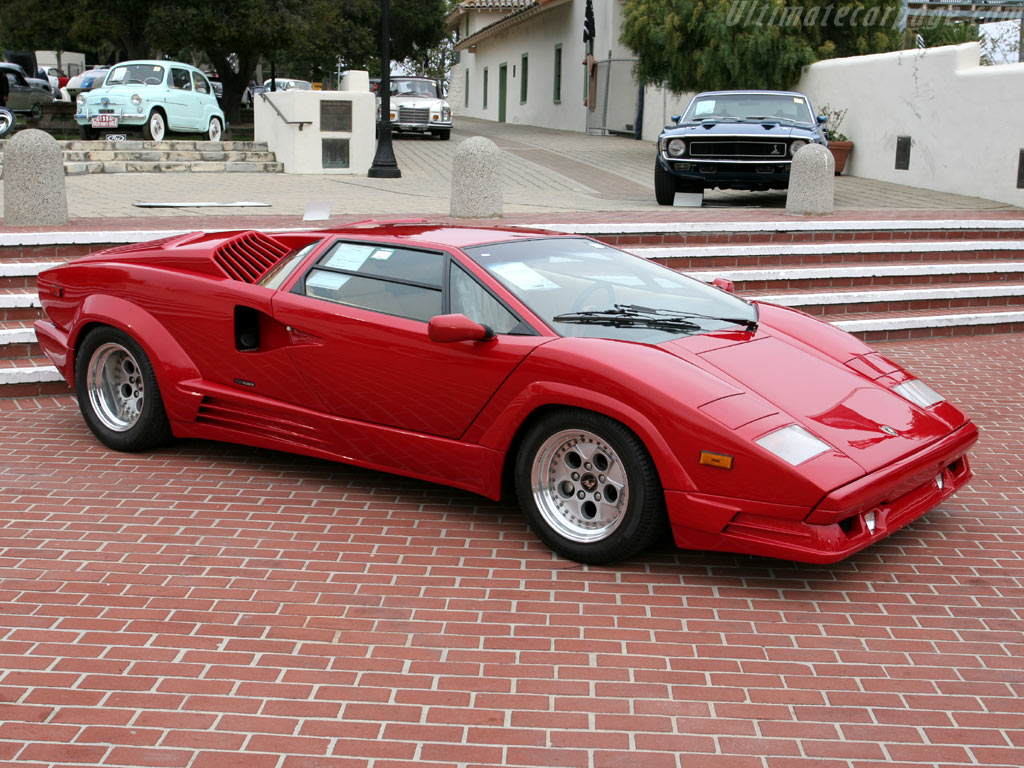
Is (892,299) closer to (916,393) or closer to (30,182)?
(916,393)

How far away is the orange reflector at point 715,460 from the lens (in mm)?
4215

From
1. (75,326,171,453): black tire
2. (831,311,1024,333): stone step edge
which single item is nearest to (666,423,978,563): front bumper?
(75,326,171,453): black tire

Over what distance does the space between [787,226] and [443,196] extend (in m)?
5.54

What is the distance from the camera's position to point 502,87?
4566cm

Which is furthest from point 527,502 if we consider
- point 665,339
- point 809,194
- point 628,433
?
point 809,194

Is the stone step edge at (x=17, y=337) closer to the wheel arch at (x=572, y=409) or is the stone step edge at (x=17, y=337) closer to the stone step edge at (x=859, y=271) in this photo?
the wheel arch at (x=572, y=409)

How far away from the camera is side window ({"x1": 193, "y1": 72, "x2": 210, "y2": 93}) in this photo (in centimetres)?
2330

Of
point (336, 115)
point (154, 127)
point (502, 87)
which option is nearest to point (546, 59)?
point (502, 87)

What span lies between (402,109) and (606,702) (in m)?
27.0

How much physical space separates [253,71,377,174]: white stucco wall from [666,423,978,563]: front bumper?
650 inches

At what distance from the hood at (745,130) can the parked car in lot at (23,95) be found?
19.6 metres

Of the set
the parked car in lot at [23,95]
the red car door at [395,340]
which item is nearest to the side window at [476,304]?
the red car door at [395,340]

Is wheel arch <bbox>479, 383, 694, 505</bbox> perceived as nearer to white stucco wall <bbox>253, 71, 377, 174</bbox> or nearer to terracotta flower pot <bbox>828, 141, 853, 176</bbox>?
terracotta flower pot <bbox>828, 141, 853, 176</bbox>

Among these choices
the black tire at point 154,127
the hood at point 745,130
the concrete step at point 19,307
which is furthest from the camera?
the black tire at point 154,127
